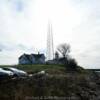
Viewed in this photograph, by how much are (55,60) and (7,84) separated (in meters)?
70.5

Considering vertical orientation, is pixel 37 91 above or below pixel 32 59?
below

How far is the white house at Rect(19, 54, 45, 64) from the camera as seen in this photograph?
8431cm

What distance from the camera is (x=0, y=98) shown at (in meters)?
14.8

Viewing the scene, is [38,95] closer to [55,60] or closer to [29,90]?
[29,90]

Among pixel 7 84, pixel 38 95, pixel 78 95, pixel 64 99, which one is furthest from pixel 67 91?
pixel 7 84

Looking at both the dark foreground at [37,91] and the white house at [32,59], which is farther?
the white house at [32,59]

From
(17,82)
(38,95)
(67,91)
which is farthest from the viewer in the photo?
(67,91)

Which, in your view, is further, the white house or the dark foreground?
the white house

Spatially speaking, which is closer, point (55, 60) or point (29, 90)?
point (29, 90)

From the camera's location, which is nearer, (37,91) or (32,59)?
(37,91)

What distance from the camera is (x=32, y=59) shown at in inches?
3344

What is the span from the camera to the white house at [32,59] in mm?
84312

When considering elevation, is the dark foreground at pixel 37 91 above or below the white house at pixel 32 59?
below

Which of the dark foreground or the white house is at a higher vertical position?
the white house
